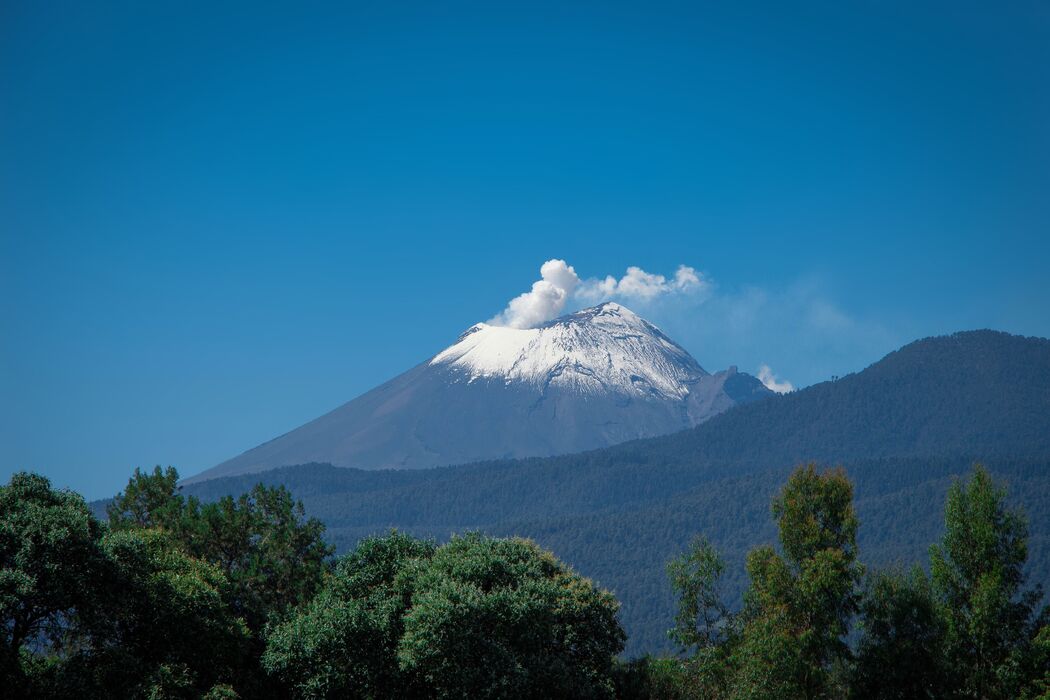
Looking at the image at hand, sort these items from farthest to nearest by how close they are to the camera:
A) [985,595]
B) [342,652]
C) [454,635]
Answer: [985,595]
[342,652]
[454,635]

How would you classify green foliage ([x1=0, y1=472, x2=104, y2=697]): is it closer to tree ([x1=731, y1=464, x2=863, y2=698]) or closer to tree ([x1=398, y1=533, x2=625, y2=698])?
tree ([x1=398, y1=533, x2=625, y2=698])

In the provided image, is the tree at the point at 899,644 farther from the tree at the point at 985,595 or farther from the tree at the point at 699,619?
the tree at the point at 699,619

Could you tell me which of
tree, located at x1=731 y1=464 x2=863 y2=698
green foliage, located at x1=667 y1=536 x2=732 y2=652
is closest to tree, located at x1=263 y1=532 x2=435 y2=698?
green foliage, located at x1=667 y1=536 x2=732 y2=652

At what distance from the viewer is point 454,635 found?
4034cm

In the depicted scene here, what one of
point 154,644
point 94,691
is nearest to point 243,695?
point 154,644

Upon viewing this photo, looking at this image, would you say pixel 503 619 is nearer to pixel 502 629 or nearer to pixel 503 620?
pixel 503 620

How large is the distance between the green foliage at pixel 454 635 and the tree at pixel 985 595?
48.8ft

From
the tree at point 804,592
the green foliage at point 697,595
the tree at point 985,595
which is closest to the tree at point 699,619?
the green foliage at point 697,595

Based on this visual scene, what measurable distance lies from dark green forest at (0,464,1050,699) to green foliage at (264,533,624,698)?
82mm

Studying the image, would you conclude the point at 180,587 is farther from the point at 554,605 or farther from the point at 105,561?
the point at 554,605

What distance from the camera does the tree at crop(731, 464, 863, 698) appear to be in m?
44.3

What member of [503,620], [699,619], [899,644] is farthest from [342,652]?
[899,644]

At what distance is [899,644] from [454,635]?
20.2 meters

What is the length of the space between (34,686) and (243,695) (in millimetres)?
8309
